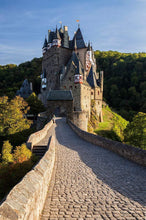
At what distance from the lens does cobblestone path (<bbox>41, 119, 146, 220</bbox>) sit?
420cm

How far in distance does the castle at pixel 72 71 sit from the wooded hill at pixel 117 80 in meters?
27.7

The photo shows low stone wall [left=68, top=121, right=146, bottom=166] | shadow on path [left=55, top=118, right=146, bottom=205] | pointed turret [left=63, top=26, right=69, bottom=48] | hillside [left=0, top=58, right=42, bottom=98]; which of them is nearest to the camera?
shadow on path [left=55, top=118, right=146, bottom=205]

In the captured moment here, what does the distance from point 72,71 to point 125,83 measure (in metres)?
56.4

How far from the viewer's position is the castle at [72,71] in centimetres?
4169

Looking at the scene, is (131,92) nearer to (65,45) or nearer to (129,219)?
(65,45)

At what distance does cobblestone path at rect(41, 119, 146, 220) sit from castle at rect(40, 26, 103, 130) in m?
31.1

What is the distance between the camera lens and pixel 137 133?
30.7 metres

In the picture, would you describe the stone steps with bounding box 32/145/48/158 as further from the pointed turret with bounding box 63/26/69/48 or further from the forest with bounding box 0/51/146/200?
the pointed turret with bounding box 63/26/69/48

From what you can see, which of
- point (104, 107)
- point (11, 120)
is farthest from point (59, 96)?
point (104, 107)

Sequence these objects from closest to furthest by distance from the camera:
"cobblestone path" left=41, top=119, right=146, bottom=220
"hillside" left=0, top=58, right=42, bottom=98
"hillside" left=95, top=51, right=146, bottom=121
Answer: "cobblestone path" left=41, top=119, right=146, bottom=220
"hillside" left=95, top=51, right=146, bottom=121
"hillside" left=0, top=58, right=42, bottom=98

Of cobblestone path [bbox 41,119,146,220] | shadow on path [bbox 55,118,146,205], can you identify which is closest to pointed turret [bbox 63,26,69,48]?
shadow on path [bbox 55,118,146,205]

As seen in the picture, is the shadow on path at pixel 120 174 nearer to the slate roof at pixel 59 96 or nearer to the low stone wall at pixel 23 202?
the low stone wall at pixel 23 202

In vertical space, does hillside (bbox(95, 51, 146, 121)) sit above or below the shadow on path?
above

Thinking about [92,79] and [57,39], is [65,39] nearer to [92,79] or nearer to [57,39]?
[57,39]
